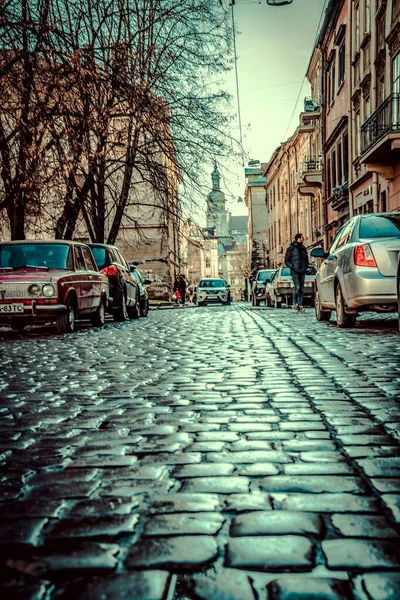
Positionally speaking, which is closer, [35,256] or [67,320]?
[67,320]

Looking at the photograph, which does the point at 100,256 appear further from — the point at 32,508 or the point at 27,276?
the point at 32,508

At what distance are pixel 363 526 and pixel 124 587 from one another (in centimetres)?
86

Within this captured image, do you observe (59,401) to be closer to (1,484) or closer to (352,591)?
(1,484)

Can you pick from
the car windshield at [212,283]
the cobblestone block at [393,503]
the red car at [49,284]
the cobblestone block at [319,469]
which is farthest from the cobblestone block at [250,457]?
the car windshield at [212,283]

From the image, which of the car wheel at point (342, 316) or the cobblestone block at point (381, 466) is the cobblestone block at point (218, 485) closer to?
the cobblestone block at point (381, 466)

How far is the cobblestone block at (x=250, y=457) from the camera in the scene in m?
3.23

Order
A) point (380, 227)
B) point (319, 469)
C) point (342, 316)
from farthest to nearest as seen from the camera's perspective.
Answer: point (342, 316) < point (380, 227) < point (319, 469)

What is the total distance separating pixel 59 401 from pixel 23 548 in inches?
114

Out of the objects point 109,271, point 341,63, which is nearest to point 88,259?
point 109,271

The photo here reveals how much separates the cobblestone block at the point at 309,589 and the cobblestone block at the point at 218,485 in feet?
2.77

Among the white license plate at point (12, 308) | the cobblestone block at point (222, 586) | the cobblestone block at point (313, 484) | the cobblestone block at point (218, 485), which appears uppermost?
the white license plate at point (12, 308)

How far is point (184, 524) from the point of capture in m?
2.39

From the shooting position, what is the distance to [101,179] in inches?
756

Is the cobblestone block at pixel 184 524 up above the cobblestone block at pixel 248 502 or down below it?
above
